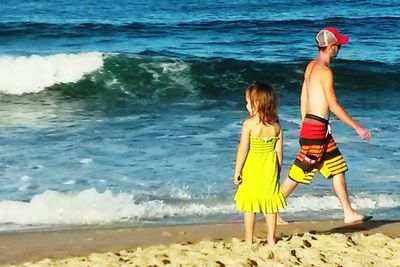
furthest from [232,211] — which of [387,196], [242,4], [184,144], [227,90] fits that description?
[242,4]

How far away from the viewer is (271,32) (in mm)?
23734

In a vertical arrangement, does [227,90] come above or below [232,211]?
above

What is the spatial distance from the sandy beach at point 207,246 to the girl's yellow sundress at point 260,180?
317mm

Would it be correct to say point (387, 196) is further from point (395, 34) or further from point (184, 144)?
point (395, 34)

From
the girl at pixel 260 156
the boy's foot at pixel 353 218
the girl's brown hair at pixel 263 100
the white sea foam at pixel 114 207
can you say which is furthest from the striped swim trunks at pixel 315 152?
the white sea foam at pixel 114 207

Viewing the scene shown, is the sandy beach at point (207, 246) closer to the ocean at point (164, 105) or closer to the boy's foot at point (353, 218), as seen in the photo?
the boy's foot at point (353, 218)

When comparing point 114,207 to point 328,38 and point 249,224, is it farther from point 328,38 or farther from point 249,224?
point 328,38

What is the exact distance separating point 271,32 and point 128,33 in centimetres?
393

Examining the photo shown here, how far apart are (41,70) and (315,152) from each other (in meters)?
11.9

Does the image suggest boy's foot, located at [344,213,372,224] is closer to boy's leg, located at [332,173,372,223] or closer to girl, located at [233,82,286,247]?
boy's leg, located at [332,173,372,223]

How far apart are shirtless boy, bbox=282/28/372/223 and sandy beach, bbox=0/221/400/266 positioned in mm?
452

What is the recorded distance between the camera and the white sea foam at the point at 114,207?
7.27 m

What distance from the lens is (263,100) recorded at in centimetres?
542

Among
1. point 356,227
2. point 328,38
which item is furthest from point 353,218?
point 328,38
